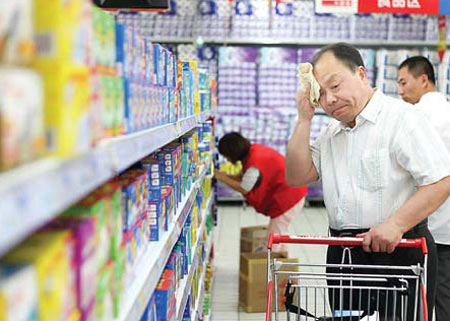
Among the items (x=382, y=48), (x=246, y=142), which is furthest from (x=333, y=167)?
(x=382, y=48)

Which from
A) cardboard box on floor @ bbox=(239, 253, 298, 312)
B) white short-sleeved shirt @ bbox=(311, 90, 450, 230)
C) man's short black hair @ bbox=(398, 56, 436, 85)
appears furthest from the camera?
cardboard box on floor @ bbox=(239, 253, 298, 312)

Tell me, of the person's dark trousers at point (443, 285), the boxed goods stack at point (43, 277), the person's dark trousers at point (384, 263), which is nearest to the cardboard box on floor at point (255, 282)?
the person's dark trousers at point (443, 285)

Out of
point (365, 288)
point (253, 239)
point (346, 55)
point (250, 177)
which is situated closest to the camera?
point (365, 288)

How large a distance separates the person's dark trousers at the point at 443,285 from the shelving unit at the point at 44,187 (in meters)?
3.38

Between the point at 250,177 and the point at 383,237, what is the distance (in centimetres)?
317

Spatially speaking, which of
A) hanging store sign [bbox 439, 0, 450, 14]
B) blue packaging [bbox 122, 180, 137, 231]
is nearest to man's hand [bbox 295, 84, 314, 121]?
blue packaging [bbox 122, 180, 137, 231]

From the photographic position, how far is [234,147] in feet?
19.8

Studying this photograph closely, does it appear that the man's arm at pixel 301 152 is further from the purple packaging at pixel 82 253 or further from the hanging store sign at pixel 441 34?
the hanging store sign at pixel 441 34

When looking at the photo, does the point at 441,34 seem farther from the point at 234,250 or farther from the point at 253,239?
the point at 253,239

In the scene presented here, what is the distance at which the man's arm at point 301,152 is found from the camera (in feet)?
10.9

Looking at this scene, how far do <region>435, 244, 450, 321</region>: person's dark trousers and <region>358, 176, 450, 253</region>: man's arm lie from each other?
1.48 meters

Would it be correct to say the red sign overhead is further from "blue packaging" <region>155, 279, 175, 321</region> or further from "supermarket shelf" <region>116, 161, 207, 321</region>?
"blue packaging" <region>155, 279, 175, 321</region>

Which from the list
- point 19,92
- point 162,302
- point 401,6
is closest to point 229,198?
point 401,6

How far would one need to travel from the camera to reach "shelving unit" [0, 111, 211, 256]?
841 mm
